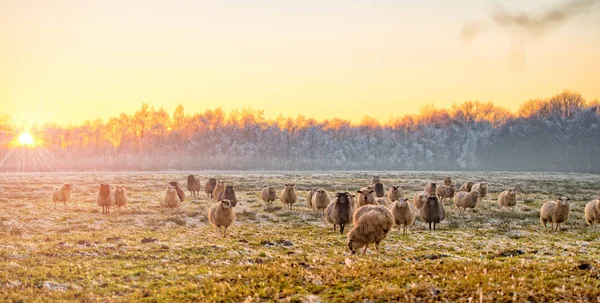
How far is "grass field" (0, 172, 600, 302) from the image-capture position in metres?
9.93

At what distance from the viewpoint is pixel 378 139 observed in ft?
509

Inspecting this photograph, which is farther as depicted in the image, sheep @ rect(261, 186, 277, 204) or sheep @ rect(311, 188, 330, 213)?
sheep @ rect(261, 186, 277, 204)

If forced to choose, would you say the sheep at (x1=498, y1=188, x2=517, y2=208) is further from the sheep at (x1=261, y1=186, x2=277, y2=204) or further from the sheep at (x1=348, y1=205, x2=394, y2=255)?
the sheep at (x1=348, y1=205, x2=394, y2=255)

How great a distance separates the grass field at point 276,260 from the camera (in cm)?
993

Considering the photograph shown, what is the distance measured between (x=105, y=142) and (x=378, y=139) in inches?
3732

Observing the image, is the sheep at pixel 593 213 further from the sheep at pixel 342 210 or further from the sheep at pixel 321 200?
the sheep at pixel 321 200

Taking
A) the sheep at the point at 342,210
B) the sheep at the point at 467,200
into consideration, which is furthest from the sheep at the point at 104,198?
the sheep at the point at 467,200

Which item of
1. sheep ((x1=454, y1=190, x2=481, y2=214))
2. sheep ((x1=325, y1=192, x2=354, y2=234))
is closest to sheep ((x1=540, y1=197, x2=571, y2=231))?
sheep ((x1=454, y1=190, x2=481, y2=214))

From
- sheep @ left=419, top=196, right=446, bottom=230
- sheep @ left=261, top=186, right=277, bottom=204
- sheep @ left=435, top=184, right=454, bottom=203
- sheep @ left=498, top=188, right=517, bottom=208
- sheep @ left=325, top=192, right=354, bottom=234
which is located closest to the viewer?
sheep @ left=325, top=192, right=354, bottom=234

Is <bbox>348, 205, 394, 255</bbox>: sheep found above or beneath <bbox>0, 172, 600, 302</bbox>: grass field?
above

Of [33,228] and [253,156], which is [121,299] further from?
[253,156]

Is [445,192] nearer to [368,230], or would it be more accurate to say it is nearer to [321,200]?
[321,200]

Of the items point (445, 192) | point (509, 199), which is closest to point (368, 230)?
point (509, 199)

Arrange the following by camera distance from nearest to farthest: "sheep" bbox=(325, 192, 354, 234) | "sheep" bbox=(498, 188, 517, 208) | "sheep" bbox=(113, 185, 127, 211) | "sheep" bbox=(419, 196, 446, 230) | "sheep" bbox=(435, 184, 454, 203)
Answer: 1. "sheep" bbox=(325, 192, 354, 234)
2. "sheep" bbox=(419, 196, 446, 230)
3. "sheep" bbox=(113, 185, 127, 211)
4. "sheep" bbox=(498, 188, 517, 208)
5. "sheep" bbox=(435, 184, 454, 203)
